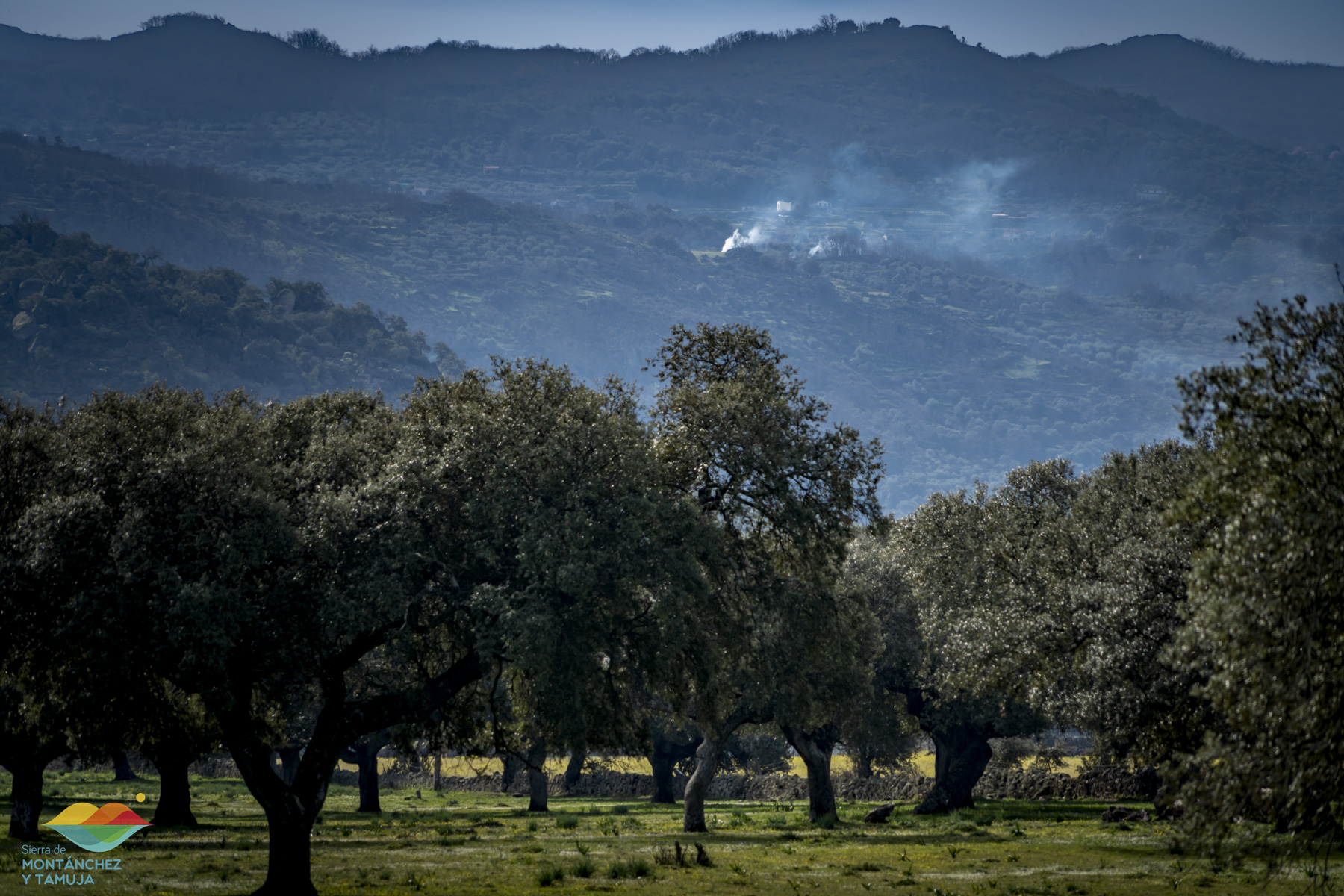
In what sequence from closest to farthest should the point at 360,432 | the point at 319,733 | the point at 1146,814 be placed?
the point at 319,733 → the point at 360,432 → the point at 1146,814

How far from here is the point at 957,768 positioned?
59656 mm

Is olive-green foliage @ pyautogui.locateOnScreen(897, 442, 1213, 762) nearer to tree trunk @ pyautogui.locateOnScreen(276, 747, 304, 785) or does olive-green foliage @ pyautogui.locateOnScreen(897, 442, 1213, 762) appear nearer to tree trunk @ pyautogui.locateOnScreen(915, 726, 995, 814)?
tree trunk @ pyautogui.locateOnScreen(915, 726, 995, 814)

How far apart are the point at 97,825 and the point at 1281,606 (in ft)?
138

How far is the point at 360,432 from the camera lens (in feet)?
97.3

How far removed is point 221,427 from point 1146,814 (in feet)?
139

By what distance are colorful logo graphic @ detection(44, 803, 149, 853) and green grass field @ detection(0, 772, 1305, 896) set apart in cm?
78

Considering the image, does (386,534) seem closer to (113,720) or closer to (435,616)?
(435,616)

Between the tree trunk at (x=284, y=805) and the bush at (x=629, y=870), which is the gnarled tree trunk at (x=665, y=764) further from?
the tree trunk at (x=284, y=805)

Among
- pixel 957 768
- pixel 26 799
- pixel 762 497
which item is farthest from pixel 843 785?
pixel 26 799

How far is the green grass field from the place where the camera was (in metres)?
27.3

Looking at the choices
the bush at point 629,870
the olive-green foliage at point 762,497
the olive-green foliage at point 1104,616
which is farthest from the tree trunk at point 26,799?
the olive-green foliage at point 1104,616

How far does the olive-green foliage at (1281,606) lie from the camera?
50.3 ft

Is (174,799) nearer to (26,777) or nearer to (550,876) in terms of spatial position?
(26,777)

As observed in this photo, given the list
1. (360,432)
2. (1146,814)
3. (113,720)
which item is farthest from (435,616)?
(1146,814)
